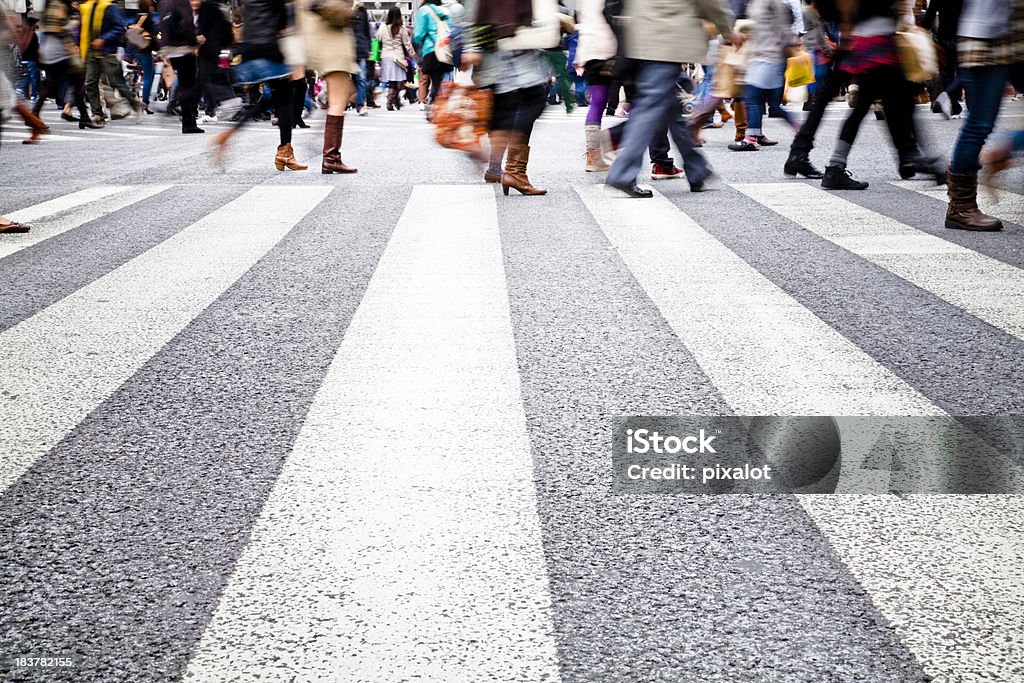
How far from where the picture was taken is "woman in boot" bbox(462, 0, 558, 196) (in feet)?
24.1

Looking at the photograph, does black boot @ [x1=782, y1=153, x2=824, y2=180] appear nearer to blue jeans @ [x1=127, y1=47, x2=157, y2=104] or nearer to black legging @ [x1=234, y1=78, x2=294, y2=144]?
black legging @ [x1=234, y1=78, x2=294, y2=144]

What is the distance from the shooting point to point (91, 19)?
15672 mm

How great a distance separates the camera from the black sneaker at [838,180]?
8.38 m

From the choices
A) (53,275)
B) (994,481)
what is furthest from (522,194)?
(994,481)

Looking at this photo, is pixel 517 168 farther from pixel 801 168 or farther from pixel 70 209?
pixel 70 209

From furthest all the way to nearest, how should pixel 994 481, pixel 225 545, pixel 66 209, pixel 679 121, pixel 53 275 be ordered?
pixel 679 121 < pixel 66 209 < pixel 53 275 < pixel 994 481 < pixel 225 545

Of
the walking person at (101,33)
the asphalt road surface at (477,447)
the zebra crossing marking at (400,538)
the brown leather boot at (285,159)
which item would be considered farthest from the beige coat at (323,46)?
the walking person at (101,33)

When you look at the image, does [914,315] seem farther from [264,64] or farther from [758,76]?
[758,76]

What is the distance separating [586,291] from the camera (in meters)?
5.06

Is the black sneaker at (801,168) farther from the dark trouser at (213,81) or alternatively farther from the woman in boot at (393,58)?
the woman in boot at (393,58)

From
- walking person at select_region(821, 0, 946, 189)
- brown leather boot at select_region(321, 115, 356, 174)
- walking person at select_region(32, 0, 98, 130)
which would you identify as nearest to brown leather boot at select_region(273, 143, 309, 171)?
brown leather boot at select_region(321, 115, 356, 174)

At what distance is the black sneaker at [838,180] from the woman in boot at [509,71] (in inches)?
79.5

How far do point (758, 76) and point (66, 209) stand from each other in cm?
625

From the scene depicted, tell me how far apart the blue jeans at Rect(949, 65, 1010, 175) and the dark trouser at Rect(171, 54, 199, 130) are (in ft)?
36.2
